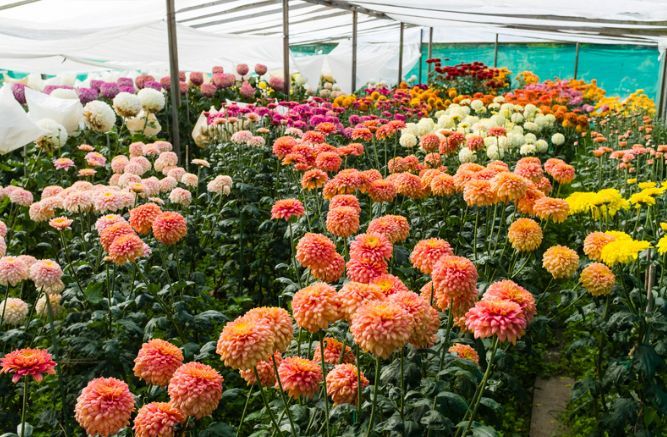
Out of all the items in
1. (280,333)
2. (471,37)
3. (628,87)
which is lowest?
(628,87)

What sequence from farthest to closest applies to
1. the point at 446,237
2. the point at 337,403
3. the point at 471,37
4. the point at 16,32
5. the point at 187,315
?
the point at 471,37
the point at 16,32
the point at 446,237
the point at 187,315
the point at 337,403

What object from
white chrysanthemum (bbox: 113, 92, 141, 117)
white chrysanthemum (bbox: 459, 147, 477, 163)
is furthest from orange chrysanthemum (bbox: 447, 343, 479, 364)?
white chrysanthemum (bbox: 113, 92, 141, 117)

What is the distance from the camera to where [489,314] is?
4.00 ft

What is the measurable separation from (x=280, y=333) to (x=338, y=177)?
1292 mm

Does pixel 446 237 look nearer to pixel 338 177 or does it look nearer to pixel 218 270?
pixel 338 177

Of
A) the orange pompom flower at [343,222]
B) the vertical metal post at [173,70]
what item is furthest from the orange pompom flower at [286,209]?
the vertical metal post at [173,70]

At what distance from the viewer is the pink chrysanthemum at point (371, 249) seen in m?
1.55

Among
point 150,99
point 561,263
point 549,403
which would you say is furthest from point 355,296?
point 150,99

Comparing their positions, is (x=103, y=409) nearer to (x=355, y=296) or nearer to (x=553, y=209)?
(x=355, y=296)

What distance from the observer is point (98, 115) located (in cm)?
394

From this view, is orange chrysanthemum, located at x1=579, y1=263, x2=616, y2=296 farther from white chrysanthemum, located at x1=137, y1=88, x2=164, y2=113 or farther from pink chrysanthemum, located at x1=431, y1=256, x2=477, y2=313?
white chrysanthemum, located at x1=137, y1=88, x2=164, y2=113

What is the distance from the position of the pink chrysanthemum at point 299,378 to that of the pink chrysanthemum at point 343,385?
0.04m

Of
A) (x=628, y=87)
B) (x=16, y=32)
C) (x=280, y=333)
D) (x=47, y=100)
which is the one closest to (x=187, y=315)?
(x=280, y=333)

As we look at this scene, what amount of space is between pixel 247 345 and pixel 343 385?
35 centimetres
